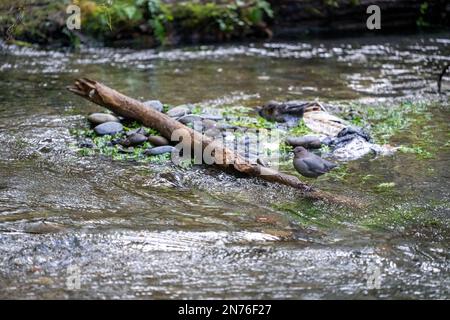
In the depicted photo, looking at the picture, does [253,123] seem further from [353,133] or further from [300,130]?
[353,133]

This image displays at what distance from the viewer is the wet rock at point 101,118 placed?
6977mm

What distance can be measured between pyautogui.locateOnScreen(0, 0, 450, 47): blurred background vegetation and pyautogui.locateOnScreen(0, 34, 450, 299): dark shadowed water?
16.2 ft

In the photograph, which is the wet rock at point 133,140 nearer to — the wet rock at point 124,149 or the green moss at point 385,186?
the wet rock at point 124,149

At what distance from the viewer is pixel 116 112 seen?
701 cm

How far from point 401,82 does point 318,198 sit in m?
5.42

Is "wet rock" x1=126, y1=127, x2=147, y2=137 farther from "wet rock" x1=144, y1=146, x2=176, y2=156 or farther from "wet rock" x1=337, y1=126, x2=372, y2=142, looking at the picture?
"wet rock" x1=337, y1=126, x2=372, y2=142

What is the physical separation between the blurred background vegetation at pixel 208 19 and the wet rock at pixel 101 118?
17.0 feet

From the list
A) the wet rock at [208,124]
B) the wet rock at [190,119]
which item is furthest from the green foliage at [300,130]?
the wet rock at [190,119]

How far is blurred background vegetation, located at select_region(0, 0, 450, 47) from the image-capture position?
41.7ft

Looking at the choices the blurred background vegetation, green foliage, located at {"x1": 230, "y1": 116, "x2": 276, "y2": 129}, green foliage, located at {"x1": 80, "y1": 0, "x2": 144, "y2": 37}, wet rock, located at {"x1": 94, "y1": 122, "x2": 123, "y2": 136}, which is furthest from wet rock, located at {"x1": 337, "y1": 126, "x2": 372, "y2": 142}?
green foliage, located at {"x1": 80, "y1": 0, "x2": 144, "y2": 37}

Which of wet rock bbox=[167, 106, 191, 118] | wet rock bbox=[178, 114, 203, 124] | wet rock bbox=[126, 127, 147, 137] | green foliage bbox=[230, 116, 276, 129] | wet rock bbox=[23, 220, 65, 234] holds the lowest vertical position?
wet rock bbox=[23, 220, 65, 234]

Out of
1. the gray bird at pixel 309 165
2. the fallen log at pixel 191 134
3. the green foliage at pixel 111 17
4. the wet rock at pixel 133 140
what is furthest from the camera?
the green foliage at pixel 111 17

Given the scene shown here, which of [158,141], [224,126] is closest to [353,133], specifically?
[224,126]

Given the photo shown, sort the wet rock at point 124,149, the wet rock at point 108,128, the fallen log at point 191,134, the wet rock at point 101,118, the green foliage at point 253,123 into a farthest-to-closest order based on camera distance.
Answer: the green foliage at point 253,123, the wet rock at point 101,118, the wet rock at point 108,128, the wet rock at point 124,149, the fallen log at point 191,134
